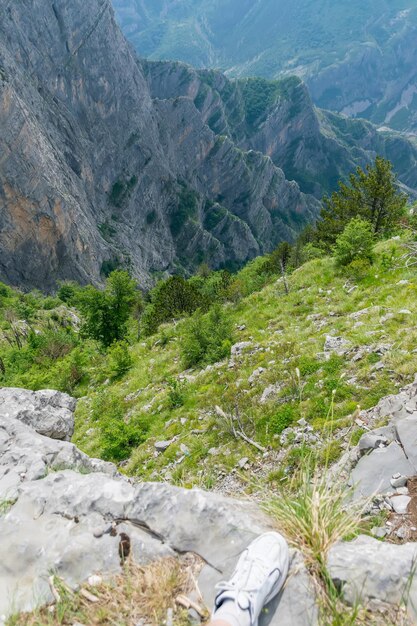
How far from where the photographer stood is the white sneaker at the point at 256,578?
8.48ft

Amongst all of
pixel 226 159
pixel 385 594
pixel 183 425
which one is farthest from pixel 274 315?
pixel 226 159

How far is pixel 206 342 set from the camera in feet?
46.2

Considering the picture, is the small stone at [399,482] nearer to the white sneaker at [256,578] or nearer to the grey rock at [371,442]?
the grey rock at [371,442]

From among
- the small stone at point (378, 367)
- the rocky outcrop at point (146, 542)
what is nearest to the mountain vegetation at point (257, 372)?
the small stone at point (378, 367)

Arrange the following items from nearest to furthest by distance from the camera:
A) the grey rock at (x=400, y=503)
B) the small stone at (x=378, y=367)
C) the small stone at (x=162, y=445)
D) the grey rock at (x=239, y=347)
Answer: the grey rock at (x=400, y=503)
the small stone at (x=378, y=367)
the small stone at (x=162, y=445)
the grey rock at (x=239, y=347)

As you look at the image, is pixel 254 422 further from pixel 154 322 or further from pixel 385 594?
pixel 154 322

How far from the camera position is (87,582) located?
123 inches

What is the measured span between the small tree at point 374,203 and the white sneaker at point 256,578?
2135 centimetres

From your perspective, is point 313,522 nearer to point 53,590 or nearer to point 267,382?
point 53,590

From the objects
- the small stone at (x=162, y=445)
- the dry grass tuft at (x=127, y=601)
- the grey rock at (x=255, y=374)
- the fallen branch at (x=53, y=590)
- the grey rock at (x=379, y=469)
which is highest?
the fallen branch at (x=53, y=590)

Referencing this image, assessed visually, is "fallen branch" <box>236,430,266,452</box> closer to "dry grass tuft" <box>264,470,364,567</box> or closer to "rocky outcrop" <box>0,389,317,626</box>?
"rocky outcrop" <box>0,389,317,626</box>

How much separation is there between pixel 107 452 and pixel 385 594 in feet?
29.9

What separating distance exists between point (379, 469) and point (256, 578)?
2.99 metres

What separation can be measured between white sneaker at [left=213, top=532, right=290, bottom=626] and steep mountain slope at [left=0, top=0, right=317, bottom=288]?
80016 millimetres
